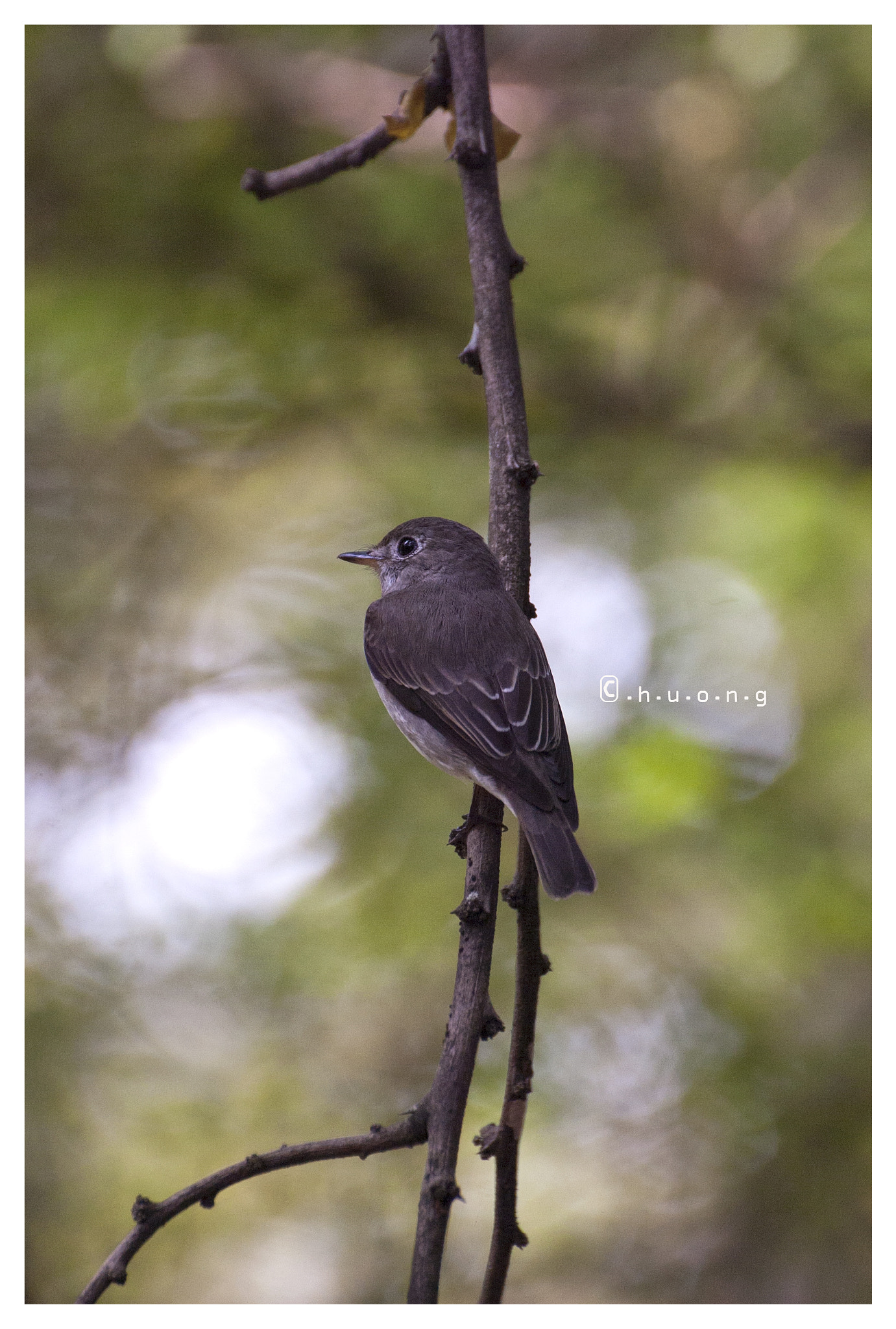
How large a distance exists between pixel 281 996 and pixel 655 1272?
1297 mm

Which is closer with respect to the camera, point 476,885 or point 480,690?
point 476,885

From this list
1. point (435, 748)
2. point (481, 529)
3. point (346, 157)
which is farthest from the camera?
point (481, 529)

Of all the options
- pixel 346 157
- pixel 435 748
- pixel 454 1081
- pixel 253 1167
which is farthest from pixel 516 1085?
pixel 346 157

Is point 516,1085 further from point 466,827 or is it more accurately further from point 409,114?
point 409,114

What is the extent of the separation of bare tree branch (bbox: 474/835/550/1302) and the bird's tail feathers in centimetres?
15

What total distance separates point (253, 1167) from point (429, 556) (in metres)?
1.53

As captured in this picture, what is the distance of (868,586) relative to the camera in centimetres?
310

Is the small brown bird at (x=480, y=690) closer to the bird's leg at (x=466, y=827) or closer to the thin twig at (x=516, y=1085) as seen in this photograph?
the bird's leg at (x=466, y=827)

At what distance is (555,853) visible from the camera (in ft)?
6.59

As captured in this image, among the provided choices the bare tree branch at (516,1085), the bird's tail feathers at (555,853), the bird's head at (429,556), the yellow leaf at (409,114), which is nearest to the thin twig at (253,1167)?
the bare tree branch at (516,1085)

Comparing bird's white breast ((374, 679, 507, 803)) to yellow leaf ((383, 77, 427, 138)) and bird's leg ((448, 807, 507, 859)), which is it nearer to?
bird's leg ((448, 807, 507, 859))

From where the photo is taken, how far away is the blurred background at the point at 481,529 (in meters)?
3.02

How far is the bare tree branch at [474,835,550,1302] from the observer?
166 centimetres

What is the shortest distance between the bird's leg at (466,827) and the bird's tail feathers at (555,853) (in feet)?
0.20
